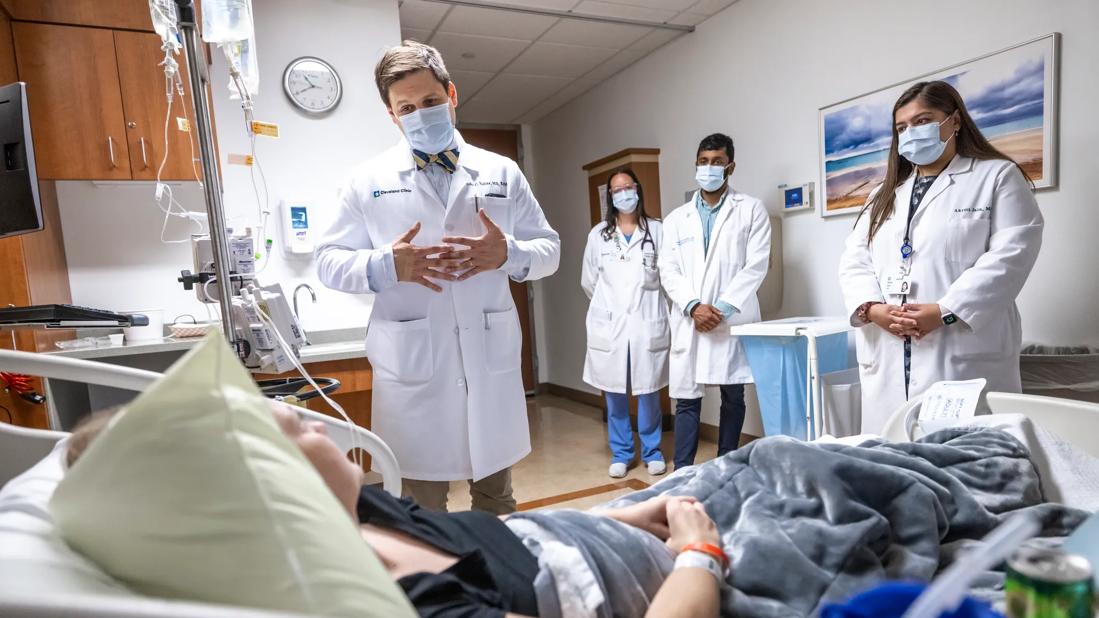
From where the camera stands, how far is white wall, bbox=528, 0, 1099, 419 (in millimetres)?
2139

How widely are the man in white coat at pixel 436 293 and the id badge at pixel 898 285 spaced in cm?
123

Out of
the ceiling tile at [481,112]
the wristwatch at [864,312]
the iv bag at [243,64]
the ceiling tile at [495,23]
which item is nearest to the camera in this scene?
the iv bag at [243,64]

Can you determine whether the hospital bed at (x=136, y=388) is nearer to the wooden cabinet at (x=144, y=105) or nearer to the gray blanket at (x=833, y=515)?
the gray blanket at (x=833, y=515)

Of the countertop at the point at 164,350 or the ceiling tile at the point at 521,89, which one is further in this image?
the ceiling tile at the point at 521,89

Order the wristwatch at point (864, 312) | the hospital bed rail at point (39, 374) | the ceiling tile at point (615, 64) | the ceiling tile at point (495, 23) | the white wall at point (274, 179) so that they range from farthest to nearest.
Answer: the ceiling tile at point (615, 64)
the ceiling tile at point (495, 23)
the white wall at point (274, 179)
the wristwatch at point (864, 312)
the hospital bed rail at point (39, 374)

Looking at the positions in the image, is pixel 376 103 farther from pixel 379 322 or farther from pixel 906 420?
pixel 906 420

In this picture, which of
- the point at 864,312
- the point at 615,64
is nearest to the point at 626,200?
the point at 615,64

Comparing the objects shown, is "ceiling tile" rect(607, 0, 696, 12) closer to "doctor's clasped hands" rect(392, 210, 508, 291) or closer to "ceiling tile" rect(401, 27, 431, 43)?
"ceiling tile" rect(401, 27, 431, 43)

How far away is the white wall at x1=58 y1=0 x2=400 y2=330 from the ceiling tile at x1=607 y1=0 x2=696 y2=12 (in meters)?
1.24

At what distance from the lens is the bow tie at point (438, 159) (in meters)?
1.72

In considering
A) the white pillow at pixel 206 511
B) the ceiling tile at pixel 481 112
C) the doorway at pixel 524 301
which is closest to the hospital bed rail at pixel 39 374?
the white pillow at pixel 206 511

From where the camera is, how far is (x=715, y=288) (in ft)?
9.89

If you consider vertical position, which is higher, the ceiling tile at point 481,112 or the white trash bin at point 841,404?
the ceiling tile at point 481,112

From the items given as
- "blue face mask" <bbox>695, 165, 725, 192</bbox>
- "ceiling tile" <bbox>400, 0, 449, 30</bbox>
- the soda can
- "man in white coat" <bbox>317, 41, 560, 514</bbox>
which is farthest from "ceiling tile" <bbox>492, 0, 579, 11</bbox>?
the soda can
